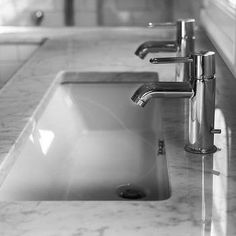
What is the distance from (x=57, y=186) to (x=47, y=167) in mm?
60

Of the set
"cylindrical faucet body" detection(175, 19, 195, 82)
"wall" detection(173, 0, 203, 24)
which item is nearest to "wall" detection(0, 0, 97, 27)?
"wall" detection(173, 0, 203, 24)

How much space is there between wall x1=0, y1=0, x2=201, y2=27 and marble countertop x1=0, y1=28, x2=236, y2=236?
2.67ft

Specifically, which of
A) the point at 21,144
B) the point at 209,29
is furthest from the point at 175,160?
the point at 209,29

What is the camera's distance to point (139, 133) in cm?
142

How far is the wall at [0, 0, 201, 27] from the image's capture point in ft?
7.50

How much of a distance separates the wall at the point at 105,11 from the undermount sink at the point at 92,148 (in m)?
Result: 0.80

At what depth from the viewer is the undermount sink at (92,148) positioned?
40.3 inches

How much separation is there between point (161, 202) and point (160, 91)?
0.55 ft

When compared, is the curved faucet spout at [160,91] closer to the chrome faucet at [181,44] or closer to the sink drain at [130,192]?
the sink drain at [130,192]

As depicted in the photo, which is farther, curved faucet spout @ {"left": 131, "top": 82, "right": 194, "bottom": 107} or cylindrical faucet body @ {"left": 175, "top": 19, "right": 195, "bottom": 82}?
cylindrical faucet body @ {"left": 175, "top": 19, "right": 195, "bottom": 82}

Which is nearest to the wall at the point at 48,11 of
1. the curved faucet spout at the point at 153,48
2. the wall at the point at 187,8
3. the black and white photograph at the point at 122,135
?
the black and white photograph at the point at 122,135

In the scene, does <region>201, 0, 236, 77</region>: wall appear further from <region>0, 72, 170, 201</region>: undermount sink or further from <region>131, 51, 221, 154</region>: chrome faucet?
<region>131, 51, 221, 154</region>: chrome faucet

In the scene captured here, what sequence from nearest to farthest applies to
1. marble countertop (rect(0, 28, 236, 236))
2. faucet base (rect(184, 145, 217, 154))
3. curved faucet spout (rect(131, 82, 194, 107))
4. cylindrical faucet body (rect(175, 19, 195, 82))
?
1. marble countertop (rect(0, 28, 236, 236))
2. curved faucet spout (rect(131, 82, 194, 107))
3. faucet base (rect(184, 145, 217, 154))
4. cylindrical faucet body (rect(175, 19, 195, 82))

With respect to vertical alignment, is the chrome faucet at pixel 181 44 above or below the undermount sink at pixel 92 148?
above
